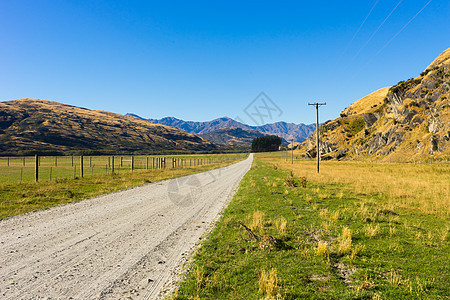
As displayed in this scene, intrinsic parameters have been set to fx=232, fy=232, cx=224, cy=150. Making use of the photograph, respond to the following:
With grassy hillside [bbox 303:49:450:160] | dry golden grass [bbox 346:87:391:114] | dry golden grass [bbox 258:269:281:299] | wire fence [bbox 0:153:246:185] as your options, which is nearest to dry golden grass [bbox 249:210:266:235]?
dry golden grass [bbox 258:269:281:299]

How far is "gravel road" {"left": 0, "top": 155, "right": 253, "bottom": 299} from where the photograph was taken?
501cm

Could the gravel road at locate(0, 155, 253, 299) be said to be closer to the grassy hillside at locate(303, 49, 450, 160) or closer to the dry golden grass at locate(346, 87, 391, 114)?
the grassy hillside at locate(303, 49, 450, 160)

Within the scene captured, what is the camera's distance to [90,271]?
18.8 feet

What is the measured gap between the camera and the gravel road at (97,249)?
16.4ft

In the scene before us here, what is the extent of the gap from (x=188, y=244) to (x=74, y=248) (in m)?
3.52

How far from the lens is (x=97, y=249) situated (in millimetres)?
7168

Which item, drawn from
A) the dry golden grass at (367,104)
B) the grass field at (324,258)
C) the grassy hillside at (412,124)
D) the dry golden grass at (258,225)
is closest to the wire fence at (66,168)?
the dry golden grass at (258,225)

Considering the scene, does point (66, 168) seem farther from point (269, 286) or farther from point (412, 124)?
point (412, 124)

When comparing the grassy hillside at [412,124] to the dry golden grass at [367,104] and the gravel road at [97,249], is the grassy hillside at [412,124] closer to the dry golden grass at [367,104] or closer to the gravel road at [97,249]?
the dry golden grass at [367,104]

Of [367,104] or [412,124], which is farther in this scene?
[367,104]

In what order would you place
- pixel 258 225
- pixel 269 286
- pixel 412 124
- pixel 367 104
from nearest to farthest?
pixel 269 286, pixel 258 225, pixel 412 124, pixel 367 104

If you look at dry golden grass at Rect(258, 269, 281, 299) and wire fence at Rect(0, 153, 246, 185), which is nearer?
dry golden grass at Rect(258, 269, 281, 299)

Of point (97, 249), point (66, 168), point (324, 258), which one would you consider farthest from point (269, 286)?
point (66, 168)

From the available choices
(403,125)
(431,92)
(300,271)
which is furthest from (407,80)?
(300,271)
